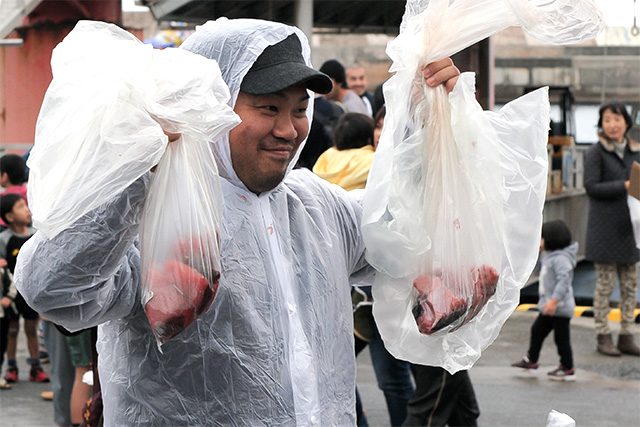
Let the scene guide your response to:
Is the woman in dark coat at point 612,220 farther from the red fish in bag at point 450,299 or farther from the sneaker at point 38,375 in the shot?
the red fish in bag at point 450,299

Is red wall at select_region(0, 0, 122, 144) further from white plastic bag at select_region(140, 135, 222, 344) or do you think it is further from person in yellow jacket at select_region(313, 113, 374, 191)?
white plastic bag at select_region(140, 135, 222, 344)

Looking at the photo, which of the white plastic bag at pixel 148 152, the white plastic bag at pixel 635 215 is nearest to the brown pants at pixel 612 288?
the white plastic bag at pixel 635 215

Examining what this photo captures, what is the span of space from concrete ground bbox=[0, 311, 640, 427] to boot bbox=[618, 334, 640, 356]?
67mm

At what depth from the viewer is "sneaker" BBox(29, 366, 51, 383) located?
22.5ft

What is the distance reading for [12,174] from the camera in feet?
21.5

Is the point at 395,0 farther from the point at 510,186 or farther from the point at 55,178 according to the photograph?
the point at 55,178

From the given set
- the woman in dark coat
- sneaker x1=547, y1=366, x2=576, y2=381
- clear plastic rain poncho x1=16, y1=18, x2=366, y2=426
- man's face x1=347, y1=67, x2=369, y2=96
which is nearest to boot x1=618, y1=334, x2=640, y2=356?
the woman in dark coat

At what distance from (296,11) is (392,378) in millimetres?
5263

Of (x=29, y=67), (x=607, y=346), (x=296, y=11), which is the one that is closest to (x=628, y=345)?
(x=607, y=346)

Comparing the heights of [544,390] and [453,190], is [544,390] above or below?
below

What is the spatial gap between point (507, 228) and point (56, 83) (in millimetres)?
1119

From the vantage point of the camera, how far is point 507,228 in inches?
95.0

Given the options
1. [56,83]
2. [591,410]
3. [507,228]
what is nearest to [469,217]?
[507,228]

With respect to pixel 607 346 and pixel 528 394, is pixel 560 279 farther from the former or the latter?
pixel 607 346
